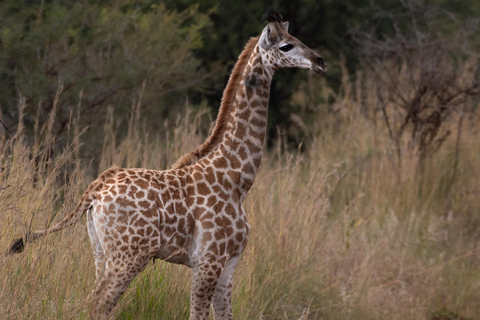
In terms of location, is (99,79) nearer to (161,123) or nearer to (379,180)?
(161,123)

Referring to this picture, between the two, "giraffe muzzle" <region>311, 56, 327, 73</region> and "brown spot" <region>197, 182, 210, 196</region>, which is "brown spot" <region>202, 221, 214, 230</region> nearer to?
"brown spot" <region>197, 182, 210, 196</region>

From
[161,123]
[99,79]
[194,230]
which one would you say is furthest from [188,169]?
[161,123]

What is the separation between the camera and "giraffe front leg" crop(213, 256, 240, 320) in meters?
4.34

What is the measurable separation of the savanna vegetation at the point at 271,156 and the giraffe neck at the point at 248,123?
100 centimetres

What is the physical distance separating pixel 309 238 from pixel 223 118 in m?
2.71

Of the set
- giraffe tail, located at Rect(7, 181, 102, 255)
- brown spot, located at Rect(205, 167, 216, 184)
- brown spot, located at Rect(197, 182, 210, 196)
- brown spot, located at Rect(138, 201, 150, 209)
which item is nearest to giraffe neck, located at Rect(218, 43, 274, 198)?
brown spot, located at Rect(205, 167, 216, 184)

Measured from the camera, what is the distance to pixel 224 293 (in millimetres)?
4367

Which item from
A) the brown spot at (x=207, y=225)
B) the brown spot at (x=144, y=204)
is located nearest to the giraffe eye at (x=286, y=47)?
the brown spot at (x=207, y=225)

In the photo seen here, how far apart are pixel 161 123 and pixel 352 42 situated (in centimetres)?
438

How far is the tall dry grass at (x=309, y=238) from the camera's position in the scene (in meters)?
4.32

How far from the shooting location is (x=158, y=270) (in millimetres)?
5070

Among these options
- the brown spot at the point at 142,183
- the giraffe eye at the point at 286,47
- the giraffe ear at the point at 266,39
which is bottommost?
the brown spot at the point at 142,183

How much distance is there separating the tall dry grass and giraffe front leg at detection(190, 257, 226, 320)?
16.8 inches

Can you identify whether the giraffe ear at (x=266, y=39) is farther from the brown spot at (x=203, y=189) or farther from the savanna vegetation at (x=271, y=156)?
the savanna vegetation at (x=271, y=156)
